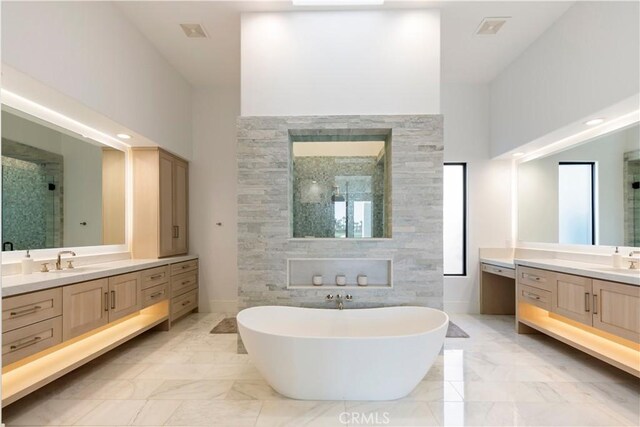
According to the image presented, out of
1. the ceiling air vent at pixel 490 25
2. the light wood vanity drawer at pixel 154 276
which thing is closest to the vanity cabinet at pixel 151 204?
the light wood vanity drawer at pixel 154 276

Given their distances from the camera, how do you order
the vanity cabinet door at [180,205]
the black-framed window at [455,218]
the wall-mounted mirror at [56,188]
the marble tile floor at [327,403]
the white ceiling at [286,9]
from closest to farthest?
the marble tile floor at [327,403] → the wall-mounted mirror at [56,188] → the white ceiling at [286,9] → the vanity cabinet door at [180,205] → the black-framed window at [455,218]

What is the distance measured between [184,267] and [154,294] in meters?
0.74

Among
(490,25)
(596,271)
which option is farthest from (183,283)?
(490,25)

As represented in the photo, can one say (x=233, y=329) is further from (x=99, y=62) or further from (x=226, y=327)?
(x=99, y=62)

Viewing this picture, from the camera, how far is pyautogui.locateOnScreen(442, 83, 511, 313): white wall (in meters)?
4.83

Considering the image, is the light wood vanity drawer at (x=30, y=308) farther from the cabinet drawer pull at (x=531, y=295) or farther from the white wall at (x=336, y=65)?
the cabinet drawer pull at (x=531, y=295)

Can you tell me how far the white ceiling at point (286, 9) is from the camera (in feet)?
10.7

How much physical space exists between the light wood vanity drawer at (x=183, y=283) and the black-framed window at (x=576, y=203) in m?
4.76

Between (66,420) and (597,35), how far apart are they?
17.0 feet

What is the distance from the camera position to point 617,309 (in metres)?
2.72

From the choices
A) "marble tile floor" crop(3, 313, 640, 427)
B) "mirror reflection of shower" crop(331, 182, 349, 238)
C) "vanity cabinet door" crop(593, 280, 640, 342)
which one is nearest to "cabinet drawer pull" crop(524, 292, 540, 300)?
"marble tile floor" crop(3, 313, 640, 427)

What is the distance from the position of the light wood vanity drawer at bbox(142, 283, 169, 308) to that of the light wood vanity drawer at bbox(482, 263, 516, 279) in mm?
4198

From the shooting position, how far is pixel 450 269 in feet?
16.1

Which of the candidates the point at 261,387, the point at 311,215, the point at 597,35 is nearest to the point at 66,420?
the point at 261,387
